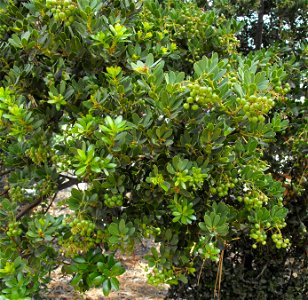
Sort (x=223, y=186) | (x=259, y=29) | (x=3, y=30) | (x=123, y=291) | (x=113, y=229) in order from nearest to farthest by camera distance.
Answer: (x=113, y=229) < (x=223, y=186) < (x=3, y=30) < (x=259, y=29) < (x=123, y=291)

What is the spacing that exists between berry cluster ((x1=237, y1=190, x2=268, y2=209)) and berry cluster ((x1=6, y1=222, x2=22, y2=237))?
97 centimetres

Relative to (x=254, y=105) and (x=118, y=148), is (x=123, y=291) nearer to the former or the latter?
(x=118, y=148)

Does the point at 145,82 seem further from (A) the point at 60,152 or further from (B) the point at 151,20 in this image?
(B) the point at 151,20

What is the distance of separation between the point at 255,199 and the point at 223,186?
6.3 inches

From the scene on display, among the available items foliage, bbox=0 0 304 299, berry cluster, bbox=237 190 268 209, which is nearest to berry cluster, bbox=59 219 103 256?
foliage, bbox=0 0 304 299

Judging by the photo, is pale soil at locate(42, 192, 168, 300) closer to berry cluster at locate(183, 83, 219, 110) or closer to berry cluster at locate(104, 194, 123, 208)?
berry cluster at locate(104, 194, 123, 208)

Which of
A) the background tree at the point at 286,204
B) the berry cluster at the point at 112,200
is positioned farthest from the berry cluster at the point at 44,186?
the background tree at the point at 286,204

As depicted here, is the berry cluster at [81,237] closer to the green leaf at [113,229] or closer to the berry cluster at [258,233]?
the green leaf at [113,229]

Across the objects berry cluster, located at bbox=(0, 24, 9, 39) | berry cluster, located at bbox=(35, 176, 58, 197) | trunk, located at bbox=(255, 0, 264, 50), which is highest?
trunk, located at bbox=(255, 0, 264, 50)

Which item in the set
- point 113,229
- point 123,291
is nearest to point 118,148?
point 113,229

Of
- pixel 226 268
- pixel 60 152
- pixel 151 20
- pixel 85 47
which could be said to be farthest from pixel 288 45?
pixel 60 152

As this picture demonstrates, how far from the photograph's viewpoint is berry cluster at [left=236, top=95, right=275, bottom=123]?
1.68 m

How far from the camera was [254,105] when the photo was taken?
168cm

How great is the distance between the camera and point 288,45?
349cm
